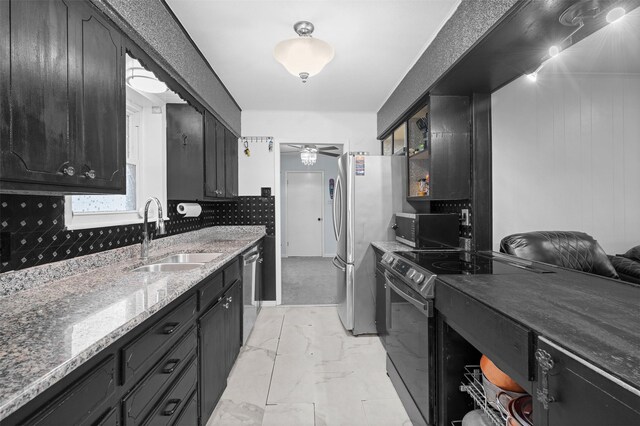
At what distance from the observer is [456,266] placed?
5.77ft

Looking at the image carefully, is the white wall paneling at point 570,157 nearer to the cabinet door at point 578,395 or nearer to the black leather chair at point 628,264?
the black leather chair at point 628,264

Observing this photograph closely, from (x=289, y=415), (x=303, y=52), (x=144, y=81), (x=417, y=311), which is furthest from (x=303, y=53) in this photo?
(x=289, y=415)

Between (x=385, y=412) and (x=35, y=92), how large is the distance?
2.30 meters

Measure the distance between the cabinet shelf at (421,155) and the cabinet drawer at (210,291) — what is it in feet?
6.08

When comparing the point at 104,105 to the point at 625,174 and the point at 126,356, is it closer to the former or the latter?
the point at 126,356

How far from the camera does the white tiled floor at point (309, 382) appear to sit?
1833 millimetres

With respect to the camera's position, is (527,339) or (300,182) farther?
(300,182)

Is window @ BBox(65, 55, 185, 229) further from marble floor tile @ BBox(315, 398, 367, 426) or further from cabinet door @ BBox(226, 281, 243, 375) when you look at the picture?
marble floor tile @ BBox(315, 398, 367, 426)

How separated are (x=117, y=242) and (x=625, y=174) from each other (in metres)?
3.64

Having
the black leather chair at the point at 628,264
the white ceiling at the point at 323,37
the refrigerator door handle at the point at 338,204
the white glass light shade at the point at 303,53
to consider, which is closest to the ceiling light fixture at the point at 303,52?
the white glass light shade at the point at 303,53

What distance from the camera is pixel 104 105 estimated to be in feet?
4.27

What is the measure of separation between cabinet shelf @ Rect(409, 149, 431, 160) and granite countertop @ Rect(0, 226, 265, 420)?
1844 mm

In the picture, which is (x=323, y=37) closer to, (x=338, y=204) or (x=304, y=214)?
(x=338, y=204)

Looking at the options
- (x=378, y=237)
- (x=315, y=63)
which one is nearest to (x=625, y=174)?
(x=378, y=237)
